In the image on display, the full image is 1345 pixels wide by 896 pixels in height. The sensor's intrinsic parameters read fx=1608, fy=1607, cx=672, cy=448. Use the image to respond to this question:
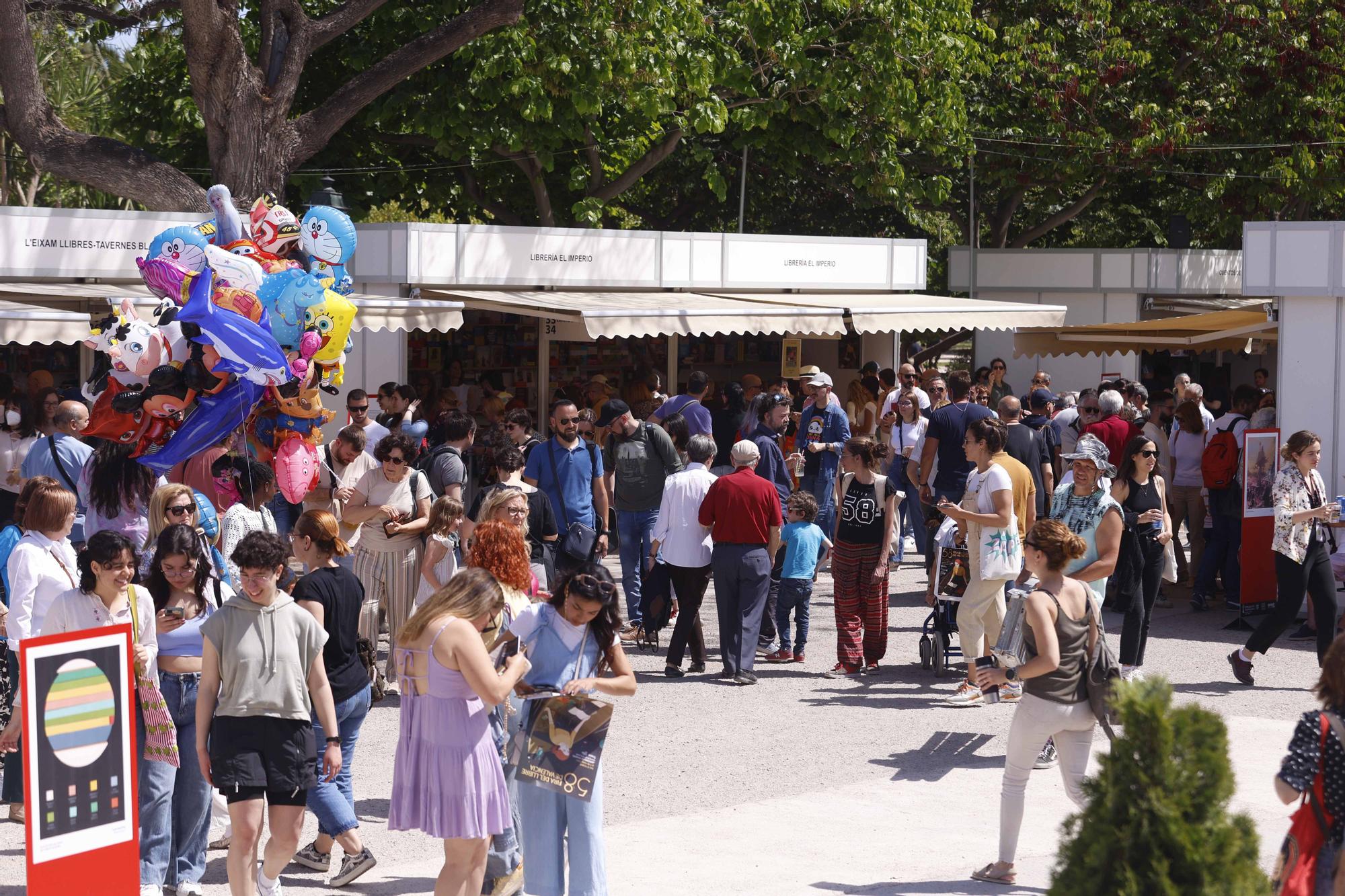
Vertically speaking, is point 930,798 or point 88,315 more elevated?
point 88,315

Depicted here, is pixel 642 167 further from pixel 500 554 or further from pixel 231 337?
pixel 500 554

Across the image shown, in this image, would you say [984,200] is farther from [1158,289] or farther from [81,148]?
[81,148]

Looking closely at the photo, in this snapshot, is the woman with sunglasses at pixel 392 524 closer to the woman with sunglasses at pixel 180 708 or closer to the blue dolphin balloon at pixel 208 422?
the blue dolphin balloon at pixel 208 422

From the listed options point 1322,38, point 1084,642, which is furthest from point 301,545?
point 1322,38

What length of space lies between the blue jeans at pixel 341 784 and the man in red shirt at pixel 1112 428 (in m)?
8.15

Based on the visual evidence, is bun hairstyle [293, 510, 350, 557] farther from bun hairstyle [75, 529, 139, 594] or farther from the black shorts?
the black shorts

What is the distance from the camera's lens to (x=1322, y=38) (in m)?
25.0

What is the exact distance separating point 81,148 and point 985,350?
13.6 meters

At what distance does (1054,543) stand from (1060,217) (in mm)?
22475

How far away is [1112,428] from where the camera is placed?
13.3m

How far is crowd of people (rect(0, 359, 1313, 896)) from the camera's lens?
565cm

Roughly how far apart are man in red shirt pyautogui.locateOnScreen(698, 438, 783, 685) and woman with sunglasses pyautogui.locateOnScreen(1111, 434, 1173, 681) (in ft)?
7.24

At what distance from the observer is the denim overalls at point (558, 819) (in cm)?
578

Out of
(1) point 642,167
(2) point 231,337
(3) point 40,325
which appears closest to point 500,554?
(2) point 231,337
